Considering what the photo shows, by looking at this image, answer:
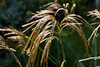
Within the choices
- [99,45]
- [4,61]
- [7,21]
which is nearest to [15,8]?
[7,21]

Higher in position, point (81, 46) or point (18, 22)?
point (18, 22)

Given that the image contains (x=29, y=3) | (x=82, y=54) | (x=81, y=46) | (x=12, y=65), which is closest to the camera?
(x=12, y=65)

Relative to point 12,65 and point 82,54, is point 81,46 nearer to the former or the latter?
point 82,54

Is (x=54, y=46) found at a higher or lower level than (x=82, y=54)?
higher

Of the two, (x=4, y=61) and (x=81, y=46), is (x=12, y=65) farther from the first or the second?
(x=81, y=46)

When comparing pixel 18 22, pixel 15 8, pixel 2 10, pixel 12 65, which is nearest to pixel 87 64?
pixel 12 65

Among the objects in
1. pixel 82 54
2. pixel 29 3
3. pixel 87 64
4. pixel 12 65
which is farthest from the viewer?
pixel 29 3

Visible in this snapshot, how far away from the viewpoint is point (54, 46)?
2.00m

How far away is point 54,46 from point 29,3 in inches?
45.7

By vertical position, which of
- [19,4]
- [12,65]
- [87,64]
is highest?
[19,4]

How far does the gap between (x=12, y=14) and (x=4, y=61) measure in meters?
0.80

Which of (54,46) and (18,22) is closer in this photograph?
(54,46)

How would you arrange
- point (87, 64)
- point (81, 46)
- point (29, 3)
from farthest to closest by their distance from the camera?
1. point (29, 3)
2. point (81, 46)
3. point (87, 64)

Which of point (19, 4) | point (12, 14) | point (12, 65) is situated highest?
point (19, 4)
